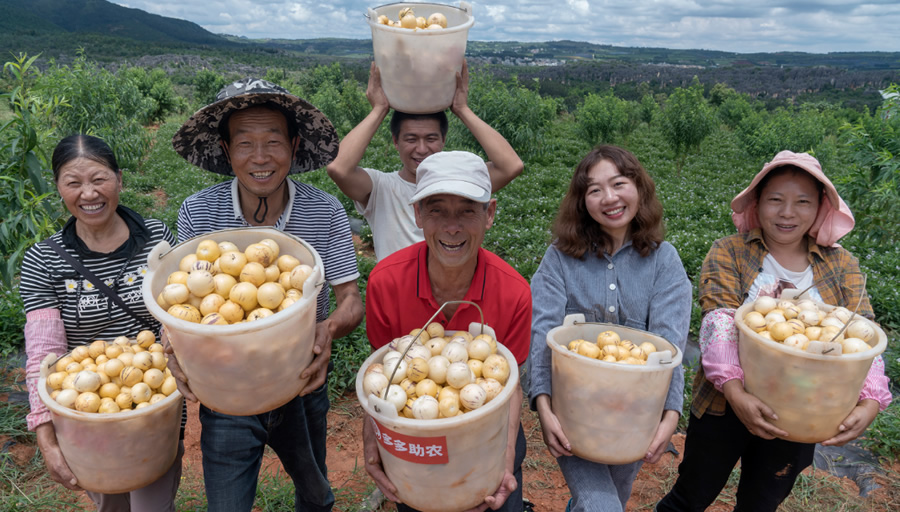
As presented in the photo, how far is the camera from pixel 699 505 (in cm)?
228

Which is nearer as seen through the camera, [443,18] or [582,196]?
[582,196]

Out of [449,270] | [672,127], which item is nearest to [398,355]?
[449,270]

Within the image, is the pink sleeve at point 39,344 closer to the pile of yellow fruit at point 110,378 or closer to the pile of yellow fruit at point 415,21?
the pile of yellow fruit at point 110,378

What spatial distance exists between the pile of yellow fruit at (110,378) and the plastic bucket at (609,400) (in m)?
1.28

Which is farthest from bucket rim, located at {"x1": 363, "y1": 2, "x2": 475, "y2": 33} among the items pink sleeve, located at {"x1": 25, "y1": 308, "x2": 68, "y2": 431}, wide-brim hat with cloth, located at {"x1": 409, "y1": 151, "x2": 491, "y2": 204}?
pink sleeve, located at {"x1": 25, "y1": 308, "x2": 68, "y2": 431}

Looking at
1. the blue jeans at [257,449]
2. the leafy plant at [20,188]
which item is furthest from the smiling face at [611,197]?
the leafy plant at [20,188]

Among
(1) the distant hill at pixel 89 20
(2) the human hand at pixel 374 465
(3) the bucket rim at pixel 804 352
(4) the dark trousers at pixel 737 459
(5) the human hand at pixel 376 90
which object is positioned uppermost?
(1) the distant hill at pixel 89 20

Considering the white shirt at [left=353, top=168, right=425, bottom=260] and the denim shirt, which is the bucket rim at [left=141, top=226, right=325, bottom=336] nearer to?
the denim shirt

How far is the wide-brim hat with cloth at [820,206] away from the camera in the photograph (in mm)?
1965

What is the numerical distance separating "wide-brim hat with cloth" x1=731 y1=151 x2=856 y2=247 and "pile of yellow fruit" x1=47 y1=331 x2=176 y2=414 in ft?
7.31

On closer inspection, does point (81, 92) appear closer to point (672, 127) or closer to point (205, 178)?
point (205, 178)

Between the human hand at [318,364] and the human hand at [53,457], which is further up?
the human hand at [318,364]

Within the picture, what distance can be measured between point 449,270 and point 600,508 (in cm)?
96

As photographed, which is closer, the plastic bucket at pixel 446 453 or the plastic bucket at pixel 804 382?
the plastic bucket at pixel 446 453
